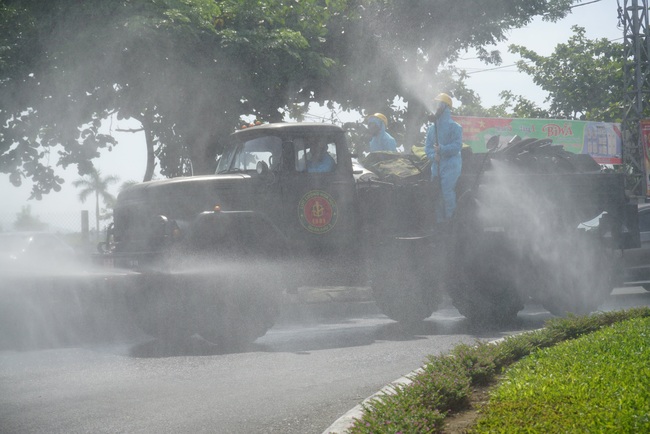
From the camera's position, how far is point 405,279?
11.4 meters

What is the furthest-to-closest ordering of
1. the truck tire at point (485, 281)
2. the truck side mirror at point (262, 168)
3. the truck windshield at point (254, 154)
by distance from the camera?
the truck tire at point (485, 281) → the truck windshield at point (254, 154) → the truck side mirror at point (262, 168)

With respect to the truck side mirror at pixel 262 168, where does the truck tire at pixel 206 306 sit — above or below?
below

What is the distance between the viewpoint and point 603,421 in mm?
4520

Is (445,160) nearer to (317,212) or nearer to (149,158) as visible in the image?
(317,212)

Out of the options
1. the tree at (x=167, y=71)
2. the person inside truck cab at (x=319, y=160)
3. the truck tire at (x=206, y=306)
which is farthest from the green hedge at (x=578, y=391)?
the tree at (x=167, y=71)

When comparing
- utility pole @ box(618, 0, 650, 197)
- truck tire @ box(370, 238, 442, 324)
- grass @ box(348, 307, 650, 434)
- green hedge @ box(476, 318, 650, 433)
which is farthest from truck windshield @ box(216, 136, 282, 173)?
utility pole @ box(618, 0, 650, 197)

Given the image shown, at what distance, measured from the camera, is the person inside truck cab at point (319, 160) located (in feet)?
35.5

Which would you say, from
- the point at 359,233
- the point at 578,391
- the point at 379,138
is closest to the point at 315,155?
the point at 359,233

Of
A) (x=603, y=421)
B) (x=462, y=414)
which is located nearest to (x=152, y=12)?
(x=462, y=414)

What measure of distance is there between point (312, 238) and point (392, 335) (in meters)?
1.65

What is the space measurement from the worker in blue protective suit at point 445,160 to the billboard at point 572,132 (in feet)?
66.4

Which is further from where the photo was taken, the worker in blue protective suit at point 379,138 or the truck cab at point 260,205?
the worker in blue protective suit at point 379,138

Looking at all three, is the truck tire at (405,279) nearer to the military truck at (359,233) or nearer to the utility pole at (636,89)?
the military truck at (359,233)

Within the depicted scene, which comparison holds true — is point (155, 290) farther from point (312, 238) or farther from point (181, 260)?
point (312, 238)
